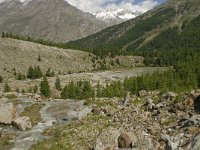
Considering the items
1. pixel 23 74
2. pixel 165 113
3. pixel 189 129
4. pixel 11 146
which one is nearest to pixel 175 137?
pixel 189 129

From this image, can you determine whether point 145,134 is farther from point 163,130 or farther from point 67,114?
point 67,114

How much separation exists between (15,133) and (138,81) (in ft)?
216

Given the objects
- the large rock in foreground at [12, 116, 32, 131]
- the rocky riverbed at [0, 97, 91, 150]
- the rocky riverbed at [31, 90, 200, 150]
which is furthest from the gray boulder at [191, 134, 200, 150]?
the large rock in foreground at [12, 116, 32, 131]

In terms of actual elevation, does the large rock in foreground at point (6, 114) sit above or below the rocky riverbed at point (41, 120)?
above

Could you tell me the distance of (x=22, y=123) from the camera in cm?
5862

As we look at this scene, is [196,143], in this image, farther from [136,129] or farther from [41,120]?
[41,120]

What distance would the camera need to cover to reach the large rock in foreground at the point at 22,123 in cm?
5831

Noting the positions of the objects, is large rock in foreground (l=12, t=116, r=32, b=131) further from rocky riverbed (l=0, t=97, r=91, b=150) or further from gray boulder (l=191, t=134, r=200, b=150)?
gray boulder (l=191, t=134, r=200, b=150)

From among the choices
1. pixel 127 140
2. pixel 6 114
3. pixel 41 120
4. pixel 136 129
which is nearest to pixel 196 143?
pixel 127 140

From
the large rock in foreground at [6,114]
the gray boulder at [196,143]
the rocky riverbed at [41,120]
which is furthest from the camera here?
the large rock in foreground at [6,114]

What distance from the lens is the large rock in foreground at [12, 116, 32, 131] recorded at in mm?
58312

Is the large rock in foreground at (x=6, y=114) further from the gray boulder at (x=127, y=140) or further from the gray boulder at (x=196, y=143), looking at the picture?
the gray boulder at (x=196, y=143)

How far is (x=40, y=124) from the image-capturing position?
203 feet

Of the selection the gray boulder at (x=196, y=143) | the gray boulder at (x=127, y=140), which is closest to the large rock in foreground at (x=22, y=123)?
the gray boulder at (x=127, y=140)
